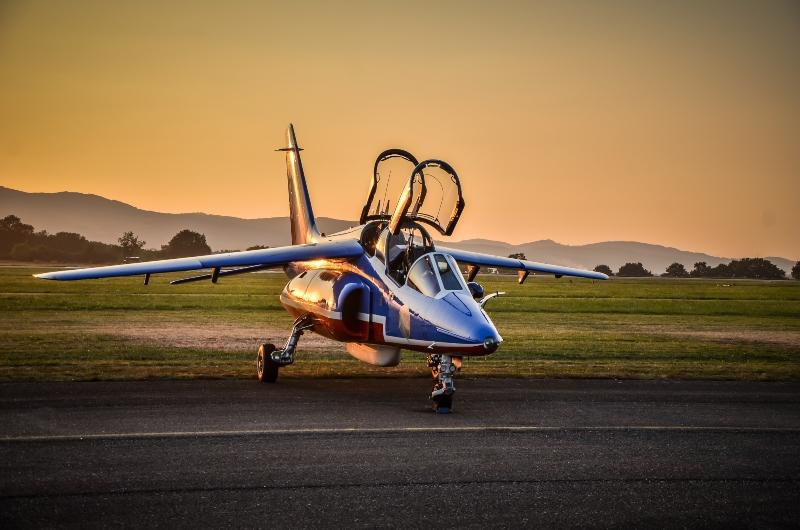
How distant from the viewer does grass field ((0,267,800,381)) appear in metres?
21.7

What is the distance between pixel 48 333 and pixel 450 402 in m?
19.0

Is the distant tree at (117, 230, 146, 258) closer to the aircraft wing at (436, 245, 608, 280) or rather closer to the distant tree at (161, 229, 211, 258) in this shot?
the distant tree at (161, 229, 211, 258)

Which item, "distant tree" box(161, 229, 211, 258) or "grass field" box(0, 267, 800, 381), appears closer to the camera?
"grass field" box(0, 267, 800, 381)

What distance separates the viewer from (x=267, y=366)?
63.6 feet

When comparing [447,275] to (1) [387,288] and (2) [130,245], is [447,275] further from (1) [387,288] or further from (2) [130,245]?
(2) [130,245]

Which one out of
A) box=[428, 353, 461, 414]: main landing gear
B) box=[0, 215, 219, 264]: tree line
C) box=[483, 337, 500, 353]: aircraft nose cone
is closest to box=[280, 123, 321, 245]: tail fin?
box=[428, 353, 461, 414]: main landing gear

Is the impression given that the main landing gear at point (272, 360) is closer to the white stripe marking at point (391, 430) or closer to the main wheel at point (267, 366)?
the main wheel at point (267, 366)

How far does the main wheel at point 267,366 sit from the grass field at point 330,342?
1272 millimetres

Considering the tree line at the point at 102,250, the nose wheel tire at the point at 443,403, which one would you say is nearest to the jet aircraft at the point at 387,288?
the nose wheel tire at the point at 443,403

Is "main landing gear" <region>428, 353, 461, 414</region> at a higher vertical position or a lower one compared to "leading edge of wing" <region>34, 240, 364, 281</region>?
lower

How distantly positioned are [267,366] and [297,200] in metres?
7.56

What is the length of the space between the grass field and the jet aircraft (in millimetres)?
2347

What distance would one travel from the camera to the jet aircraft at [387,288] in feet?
50.9

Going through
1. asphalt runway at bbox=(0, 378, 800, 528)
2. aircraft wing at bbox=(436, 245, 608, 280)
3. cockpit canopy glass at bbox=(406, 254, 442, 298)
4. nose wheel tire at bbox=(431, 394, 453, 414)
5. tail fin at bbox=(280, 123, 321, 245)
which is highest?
tail fin at bbox=(280, 123, 321, 245)
